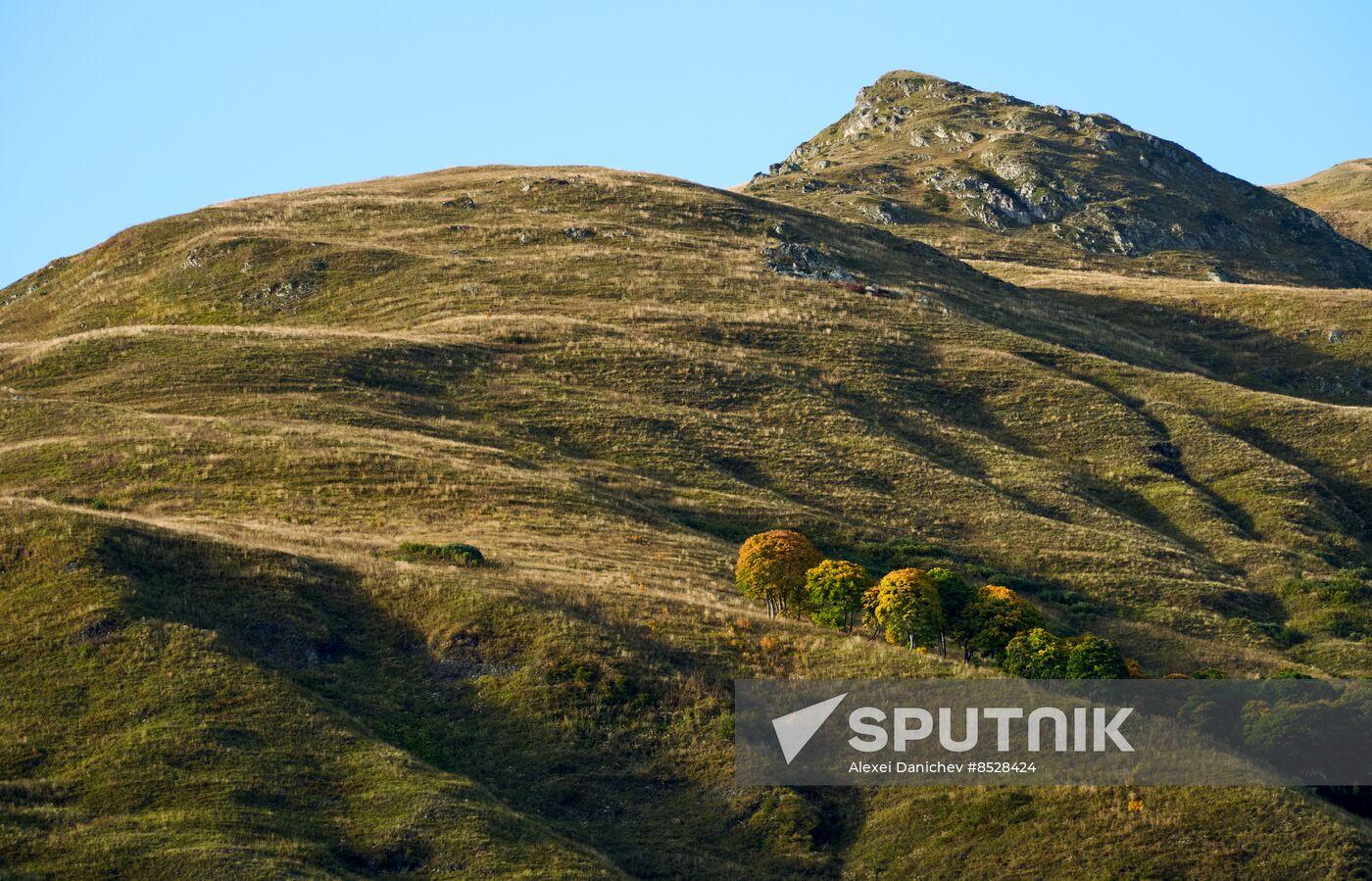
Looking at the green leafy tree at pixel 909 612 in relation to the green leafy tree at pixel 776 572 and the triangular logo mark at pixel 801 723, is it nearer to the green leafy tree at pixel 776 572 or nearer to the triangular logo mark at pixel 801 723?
the green leafy tree at pixel 776 572

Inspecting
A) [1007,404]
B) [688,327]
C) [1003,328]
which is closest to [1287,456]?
[1007,404]

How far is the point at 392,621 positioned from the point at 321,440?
24.1 meters

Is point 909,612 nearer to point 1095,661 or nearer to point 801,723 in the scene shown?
point 1095,661

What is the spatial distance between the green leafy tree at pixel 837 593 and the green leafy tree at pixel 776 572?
79cm

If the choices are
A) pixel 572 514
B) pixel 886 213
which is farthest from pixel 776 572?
pixel 886 213

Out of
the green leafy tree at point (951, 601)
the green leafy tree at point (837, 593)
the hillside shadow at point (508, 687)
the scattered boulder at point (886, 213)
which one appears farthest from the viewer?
the scattered boulder at point (886, 213)

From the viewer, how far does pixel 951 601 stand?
194ft

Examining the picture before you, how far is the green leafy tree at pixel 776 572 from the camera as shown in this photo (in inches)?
2372

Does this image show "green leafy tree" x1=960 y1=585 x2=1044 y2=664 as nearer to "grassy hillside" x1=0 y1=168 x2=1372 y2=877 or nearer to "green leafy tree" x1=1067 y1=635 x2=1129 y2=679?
"green leafy tree" x1=1067 y1=635 x2=1129 y2=679

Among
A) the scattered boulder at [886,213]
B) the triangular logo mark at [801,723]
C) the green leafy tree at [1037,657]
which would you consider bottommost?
the triangular logo mark at [801,723]

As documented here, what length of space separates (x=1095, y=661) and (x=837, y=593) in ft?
36.0

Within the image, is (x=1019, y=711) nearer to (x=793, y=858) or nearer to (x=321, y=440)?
(x=793, y=858)

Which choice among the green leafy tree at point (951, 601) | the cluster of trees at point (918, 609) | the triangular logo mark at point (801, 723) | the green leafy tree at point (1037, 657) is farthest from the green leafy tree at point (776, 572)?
the green leafy tree at point (1037, 657)

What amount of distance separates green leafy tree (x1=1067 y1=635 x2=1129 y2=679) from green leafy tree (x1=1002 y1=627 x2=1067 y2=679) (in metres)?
0.41
